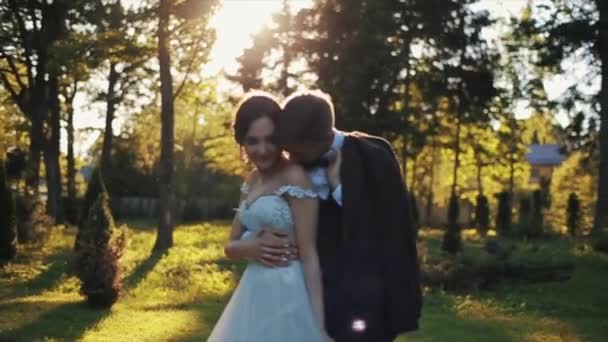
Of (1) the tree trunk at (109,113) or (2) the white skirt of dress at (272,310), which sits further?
(1) the tree trunk at (109,113)

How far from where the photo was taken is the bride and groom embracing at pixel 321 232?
3246 mm

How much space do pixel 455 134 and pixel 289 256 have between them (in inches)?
1413

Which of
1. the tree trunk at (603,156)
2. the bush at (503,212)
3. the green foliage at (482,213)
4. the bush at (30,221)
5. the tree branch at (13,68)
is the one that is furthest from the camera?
the green foliage at (482,213)

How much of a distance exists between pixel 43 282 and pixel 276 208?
12.2m

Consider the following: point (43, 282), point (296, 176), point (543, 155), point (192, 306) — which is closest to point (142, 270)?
point (43, 282)

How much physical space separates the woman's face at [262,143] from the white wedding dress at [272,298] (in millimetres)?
155

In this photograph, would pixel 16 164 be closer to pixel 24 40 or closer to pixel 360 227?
pixel 24 40

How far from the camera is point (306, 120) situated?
10.6ft

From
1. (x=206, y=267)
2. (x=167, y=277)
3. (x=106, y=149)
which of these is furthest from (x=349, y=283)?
(x=106, y=149)

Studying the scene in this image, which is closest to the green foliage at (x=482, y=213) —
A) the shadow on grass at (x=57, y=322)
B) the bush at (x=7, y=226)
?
the bush at (x=7, y=226)

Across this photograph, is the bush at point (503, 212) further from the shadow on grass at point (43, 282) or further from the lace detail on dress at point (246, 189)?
the lace detail on dress at point (246, 189)

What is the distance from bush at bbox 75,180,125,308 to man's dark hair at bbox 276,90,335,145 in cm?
888

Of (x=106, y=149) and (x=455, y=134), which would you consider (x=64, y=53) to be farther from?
(x=455, y=134)

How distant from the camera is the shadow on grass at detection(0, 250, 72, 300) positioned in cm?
1320
